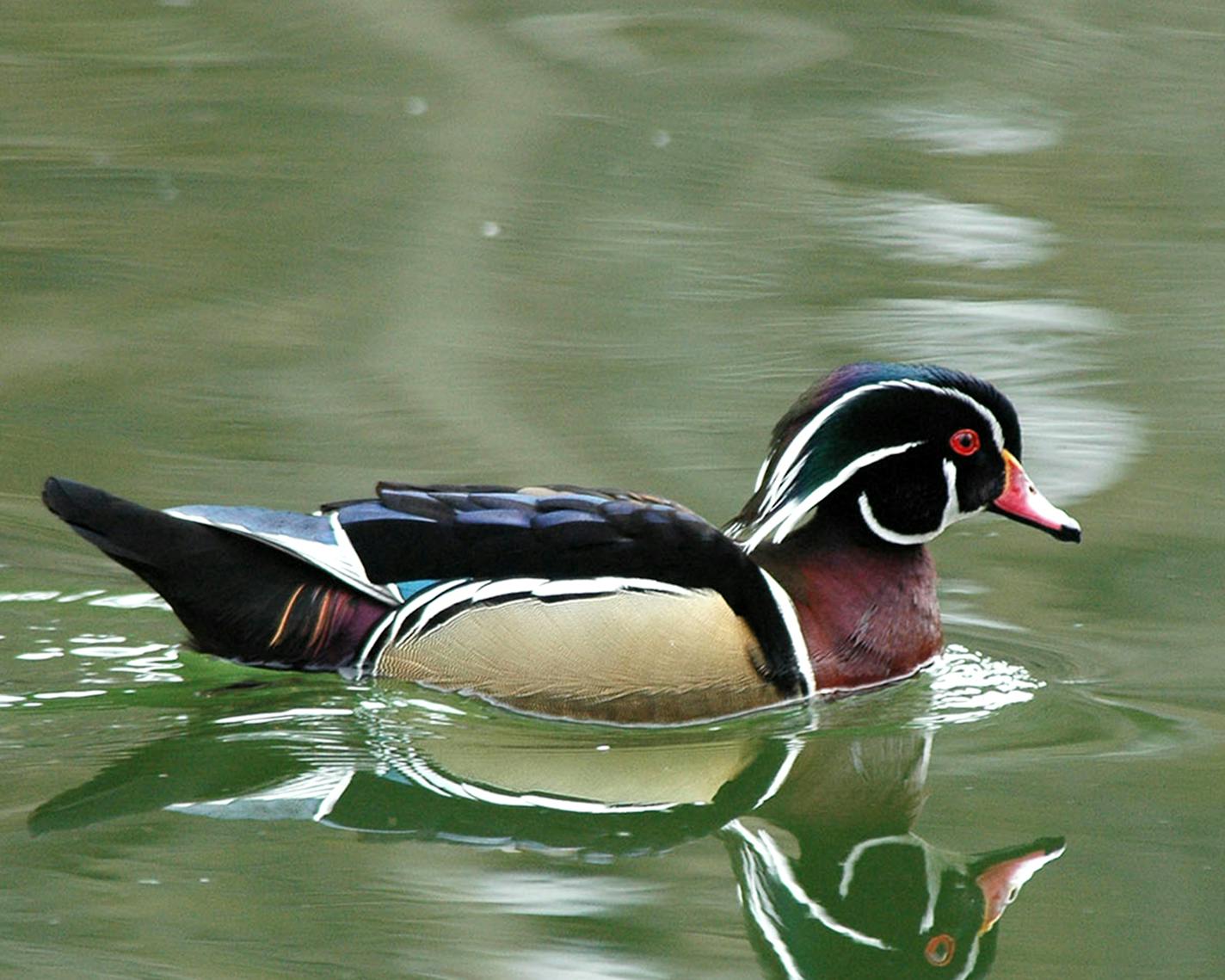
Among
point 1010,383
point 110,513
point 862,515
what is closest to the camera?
point 110,513

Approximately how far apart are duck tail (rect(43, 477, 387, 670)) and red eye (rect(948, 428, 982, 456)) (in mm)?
1669

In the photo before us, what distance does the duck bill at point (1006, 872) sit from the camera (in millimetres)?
4734

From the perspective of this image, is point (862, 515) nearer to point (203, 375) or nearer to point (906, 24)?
point (203, 375)

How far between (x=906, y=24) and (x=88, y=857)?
8.87 meters

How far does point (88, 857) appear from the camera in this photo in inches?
189

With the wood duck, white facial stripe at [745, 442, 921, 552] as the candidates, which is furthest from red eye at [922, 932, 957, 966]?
white facial stripe at [745, 442, 921, 552]

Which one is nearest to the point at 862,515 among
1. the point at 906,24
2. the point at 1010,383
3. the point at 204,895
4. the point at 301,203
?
the point at 1010,383

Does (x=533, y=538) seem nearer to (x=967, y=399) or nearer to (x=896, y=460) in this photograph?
(x=896, y=460)

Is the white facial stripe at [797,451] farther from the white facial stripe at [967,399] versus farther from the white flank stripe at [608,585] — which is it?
the white flank stripe at [608,585]

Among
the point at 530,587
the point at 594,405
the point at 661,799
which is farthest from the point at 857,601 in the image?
the point at 594,405

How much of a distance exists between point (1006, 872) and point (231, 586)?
88.2 inches

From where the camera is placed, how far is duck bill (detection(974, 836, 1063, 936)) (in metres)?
4.73

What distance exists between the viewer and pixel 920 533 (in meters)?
6.32

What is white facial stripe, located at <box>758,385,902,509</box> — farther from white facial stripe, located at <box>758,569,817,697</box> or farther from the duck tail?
the duck tail
